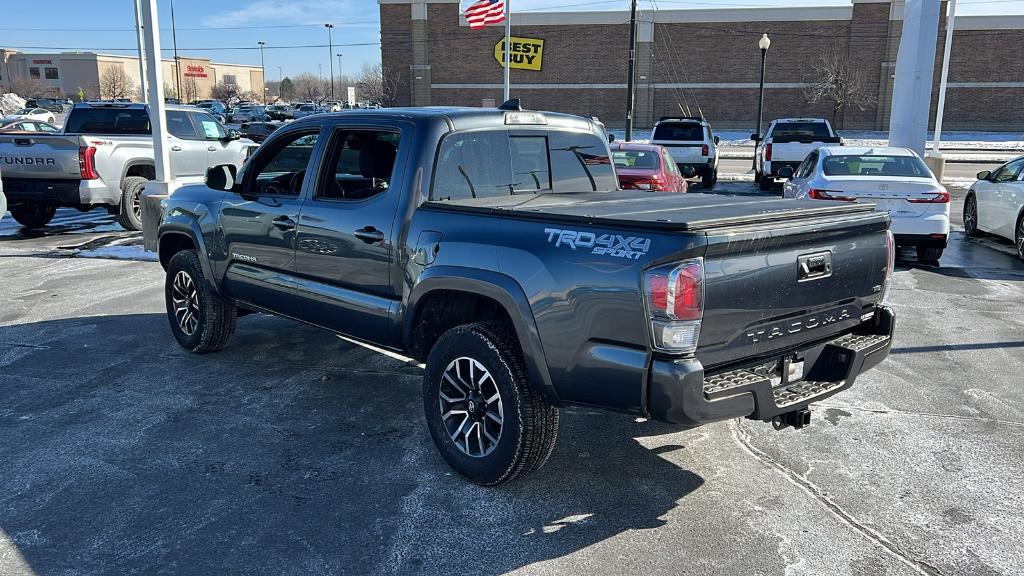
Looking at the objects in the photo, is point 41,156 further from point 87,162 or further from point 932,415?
point 932,415

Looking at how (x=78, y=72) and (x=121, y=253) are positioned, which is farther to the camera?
(x=78, y=72)

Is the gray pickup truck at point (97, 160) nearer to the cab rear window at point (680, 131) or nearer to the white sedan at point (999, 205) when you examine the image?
the cab rear window at point (680, 131)

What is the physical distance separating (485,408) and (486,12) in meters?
21.8

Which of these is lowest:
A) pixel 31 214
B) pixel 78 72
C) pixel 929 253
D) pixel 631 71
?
pixel 929 253

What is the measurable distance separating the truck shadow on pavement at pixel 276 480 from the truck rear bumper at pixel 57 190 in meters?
6.73

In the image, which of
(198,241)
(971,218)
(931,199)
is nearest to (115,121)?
(198,241)

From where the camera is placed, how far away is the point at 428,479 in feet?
14.2

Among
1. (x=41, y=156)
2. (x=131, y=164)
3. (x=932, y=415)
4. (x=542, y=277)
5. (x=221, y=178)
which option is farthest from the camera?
(x=131, y=164)

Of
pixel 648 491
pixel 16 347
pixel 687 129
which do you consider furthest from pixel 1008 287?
pixel 687 129

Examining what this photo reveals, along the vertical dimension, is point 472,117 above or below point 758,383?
above

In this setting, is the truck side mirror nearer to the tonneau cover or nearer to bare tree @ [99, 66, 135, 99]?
the tonneau cover

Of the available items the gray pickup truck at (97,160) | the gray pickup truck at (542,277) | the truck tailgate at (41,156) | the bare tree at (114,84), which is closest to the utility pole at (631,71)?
the gray pickup truck at (97,160)

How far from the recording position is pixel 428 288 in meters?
4.31

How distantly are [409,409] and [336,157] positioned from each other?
1.76m
